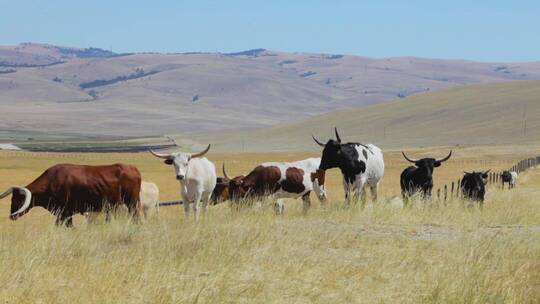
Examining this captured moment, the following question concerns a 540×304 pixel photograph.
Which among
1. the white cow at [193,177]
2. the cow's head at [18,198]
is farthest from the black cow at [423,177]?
the cow's head at [18,198]

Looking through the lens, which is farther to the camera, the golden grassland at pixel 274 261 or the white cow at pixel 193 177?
the white cow at pixel 193 177

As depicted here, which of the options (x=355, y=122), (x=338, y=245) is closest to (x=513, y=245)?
(x=338, y=245)

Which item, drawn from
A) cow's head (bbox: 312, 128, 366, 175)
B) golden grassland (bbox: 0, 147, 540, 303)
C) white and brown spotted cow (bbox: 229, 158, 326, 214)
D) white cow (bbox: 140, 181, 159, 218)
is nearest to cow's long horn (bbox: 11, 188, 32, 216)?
golden grassland (bbox: 0, 147, 540, 303)

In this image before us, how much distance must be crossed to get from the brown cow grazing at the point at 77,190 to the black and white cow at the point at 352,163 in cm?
477

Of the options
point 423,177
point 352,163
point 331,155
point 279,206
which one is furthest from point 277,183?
point 423,177

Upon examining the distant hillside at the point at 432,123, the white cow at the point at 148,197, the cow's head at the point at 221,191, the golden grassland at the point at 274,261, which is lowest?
the distant hillside at the point at 432,123

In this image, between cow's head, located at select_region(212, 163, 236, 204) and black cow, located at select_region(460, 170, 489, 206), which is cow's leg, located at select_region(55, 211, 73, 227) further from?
black cow, located at select_region(460, 170, 489, 206)

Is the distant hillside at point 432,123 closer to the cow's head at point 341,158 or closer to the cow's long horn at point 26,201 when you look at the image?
the cow's head at point 341,158

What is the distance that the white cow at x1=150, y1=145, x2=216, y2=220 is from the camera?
55.9 ft

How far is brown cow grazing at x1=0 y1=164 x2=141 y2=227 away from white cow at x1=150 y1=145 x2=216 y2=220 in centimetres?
129

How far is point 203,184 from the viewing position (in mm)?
17953

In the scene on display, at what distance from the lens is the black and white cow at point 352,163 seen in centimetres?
1919

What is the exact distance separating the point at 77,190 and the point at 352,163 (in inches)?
261

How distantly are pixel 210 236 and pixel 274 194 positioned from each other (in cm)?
696
